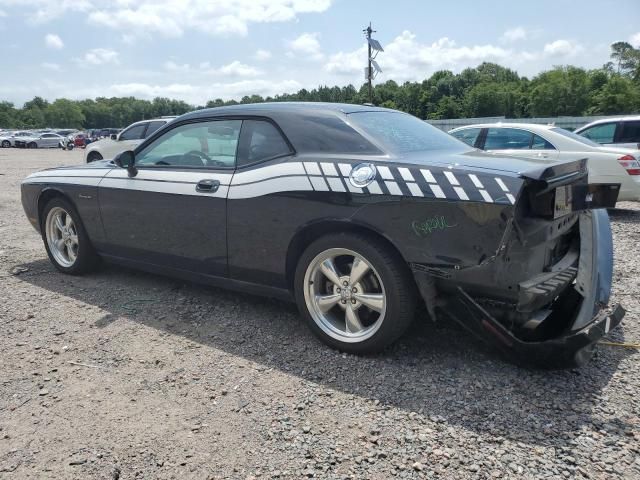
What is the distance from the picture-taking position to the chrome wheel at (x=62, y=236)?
486 cm

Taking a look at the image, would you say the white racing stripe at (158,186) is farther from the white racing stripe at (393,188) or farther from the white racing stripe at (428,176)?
the white racing stripe at (428,176)

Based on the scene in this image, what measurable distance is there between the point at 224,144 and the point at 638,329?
3.12m

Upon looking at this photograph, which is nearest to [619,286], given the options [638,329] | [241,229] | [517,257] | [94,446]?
[638,329]

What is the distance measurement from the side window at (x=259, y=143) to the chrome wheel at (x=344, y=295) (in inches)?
31.0

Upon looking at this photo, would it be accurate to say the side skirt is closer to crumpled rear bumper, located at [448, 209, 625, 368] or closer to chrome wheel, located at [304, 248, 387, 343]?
chrome wheel, located at [304, 248, 387, 343]

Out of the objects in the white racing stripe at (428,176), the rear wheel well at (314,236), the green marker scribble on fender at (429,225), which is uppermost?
the white racing stripe at (428,176)

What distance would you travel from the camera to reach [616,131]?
9.35 meters

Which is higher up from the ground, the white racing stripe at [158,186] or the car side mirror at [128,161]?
the car side mirror at [128,161]

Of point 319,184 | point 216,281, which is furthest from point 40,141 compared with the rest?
point 319,184

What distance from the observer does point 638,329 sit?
141 inches

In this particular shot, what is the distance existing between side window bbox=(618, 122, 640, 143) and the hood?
23.3 ft

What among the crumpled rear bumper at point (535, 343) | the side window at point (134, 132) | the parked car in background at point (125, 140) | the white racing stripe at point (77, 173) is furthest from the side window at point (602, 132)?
the side window at point (134, 132)

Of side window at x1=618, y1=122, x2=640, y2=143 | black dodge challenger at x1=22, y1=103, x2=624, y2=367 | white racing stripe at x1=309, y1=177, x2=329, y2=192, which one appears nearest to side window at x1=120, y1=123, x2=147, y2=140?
black dodge challenger at x1=22, y1=103, x2=624, y2=367

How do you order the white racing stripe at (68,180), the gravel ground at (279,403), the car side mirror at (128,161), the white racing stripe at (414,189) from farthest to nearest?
the white racing stripe at (68,180)
the car side mirror at (128,161)
the white racing stripe at (414,189)
the gravel ground at (279,403)
